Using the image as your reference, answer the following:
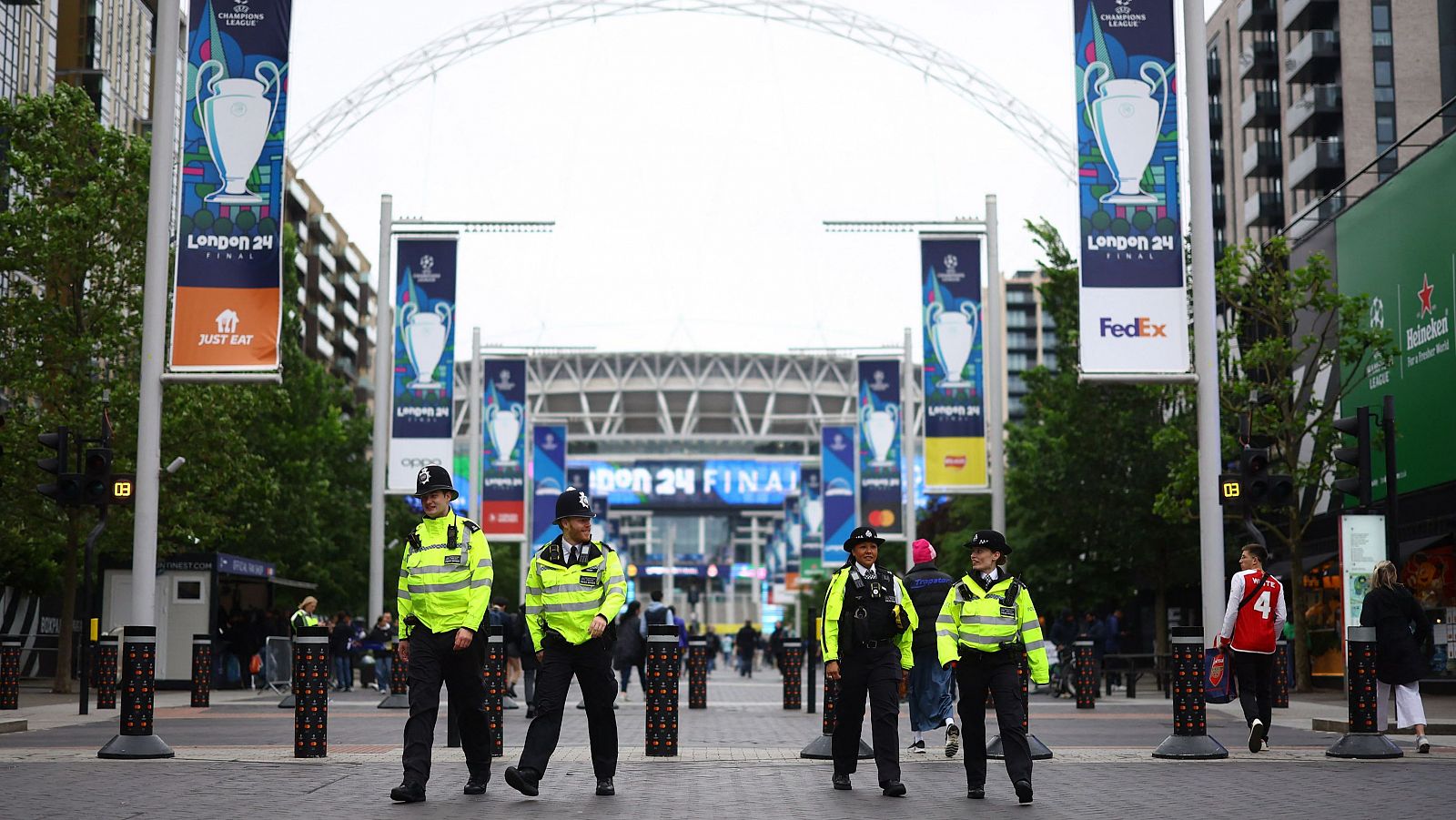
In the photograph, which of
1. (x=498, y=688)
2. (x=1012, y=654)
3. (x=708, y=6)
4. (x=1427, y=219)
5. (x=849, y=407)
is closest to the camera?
(x=1012, y=654)

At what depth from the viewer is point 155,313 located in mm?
19453

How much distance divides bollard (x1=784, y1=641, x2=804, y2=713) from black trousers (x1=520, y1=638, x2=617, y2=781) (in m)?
14.4

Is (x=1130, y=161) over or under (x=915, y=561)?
over

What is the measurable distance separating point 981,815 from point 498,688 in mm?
7515

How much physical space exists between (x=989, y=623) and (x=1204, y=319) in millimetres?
9605

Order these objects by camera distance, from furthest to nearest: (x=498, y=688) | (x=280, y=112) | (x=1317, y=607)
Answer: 1. (x=1317, y=607)
2. (x=280, y=112)
3. (x=498, y=688)

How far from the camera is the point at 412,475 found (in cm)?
3250

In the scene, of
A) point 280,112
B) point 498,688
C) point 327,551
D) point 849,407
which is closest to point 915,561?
point 498,688

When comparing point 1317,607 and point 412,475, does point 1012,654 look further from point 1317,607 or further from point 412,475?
point 1317,607

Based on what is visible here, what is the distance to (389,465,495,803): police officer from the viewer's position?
11.1m

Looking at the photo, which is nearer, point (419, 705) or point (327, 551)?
point (419, 705)

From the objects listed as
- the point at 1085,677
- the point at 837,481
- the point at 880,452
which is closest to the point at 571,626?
the point at 1085,677

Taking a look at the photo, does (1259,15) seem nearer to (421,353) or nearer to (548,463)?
(548,463)

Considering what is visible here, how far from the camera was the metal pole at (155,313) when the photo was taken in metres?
19.0
